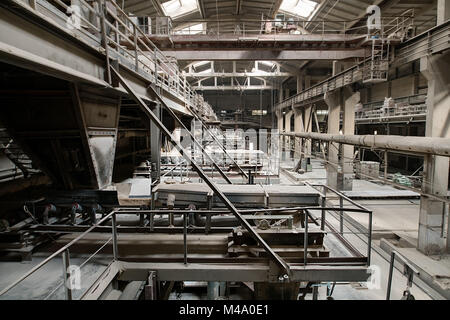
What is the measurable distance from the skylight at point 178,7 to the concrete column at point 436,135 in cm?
1494

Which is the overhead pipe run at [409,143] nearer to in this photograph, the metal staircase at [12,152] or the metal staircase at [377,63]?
the metal staircase at [377,63]

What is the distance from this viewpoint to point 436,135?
7.44 m

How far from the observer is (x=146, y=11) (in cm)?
1572

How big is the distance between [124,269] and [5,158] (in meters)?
5.67

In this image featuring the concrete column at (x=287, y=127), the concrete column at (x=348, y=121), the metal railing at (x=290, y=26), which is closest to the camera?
the concrete column at (x=348, y=121)

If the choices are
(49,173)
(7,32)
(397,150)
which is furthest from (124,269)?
(397,150)

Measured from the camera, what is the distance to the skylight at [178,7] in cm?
1667

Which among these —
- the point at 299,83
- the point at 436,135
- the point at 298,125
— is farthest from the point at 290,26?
the point at 436,135

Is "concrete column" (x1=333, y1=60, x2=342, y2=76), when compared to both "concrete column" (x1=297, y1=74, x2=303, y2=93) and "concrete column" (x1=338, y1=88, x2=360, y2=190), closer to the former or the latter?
"concrete column" (x1=338, y1=88, x2=360, y2=190)

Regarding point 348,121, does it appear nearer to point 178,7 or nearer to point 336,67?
point 336,67

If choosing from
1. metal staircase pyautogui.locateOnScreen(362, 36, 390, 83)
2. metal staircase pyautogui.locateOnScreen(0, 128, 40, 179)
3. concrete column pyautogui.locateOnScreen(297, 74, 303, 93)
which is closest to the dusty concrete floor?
metal staircase pyautogui.locateOnScreen(0, 128, 40, 179)

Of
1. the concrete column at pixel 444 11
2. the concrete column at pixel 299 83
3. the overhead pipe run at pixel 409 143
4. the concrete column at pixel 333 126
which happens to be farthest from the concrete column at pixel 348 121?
the concrete column at pixel 299 83

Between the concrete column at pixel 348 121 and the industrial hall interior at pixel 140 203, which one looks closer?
the industrial hall interior at pixel 140 203

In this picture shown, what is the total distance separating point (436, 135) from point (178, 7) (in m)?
17.0
